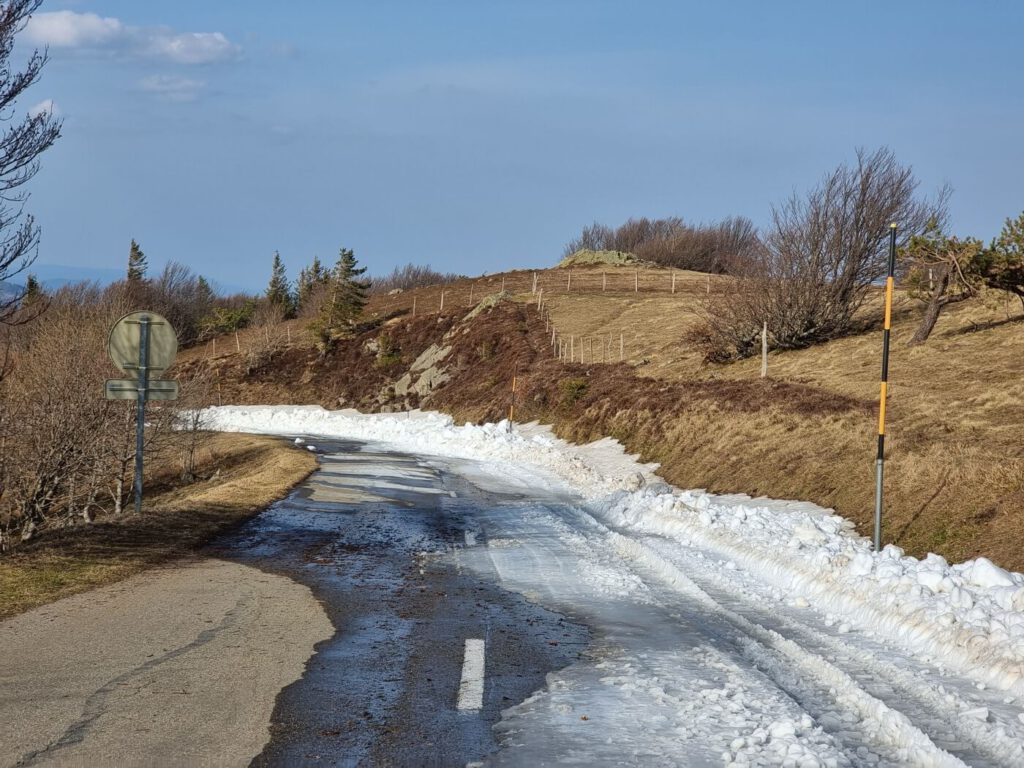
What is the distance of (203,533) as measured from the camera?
44.3ft

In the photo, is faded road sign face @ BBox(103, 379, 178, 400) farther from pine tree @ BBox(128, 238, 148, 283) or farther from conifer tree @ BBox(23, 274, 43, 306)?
pine tree @ BBox(128, 238, 148, 283)

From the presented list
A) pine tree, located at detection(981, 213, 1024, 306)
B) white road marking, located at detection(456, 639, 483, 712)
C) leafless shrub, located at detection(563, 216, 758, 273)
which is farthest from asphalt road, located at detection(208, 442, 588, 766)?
leafless shrub, located at detection(563, 216, 758, 273)

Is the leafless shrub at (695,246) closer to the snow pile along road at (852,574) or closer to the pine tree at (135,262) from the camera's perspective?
the pine tree at (135,262)

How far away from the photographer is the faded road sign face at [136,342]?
13.6 m

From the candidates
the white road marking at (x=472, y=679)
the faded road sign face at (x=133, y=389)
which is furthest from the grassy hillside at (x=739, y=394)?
the faded road sign face at (x=133, y=389)

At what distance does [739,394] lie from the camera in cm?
2858

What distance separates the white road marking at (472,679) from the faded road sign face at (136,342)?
7.77m

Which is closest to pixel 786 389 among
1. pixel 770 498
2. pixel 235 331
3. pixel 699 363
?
pixel 770 498

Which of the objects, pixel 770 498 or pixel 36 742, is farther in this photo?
pixel 770 498

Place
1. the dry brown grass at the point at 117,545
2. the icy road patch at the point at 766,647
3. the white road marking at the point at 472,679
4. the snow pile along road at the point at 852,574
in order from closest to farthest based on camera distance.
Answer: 1. the icy road patch at the point at 766,647
2. the white road marking at the point at 472,679
3. the snow pile along road at the point at 852,574
4. the dry brown grass at the point at 117,545

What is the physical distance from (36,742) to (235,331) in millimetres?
99924

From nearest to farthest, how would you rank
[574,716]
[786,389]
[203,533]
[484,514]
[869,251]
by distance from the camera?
1. [574,716]
2. [203,533]
3. [484,514]
4. [786,389]
5. [869,251]

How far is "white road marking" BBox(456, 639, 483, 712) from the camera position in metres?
6.18

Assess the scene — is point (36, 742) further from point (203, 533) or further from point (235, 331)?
point (235, 331)
